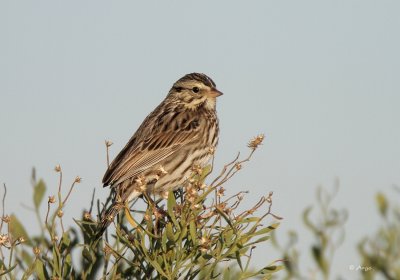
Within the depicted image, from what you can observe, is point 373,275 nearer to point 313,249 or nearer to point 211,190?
point 313,249

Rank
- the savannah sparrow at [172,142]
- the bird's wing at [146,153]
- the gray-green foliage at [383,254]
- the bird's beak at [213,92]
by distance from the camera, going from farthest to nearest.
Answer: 1. the bird's beak at [213,92]
2. the savannah sparrow at [172,142]
3. the bird's wing at [146,153]
4. the gray-green foliage at [383,254]

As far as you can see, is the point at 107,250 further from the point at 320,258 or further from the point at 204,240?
the point at 320,258

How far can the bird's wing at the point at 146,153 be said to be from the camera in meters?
7.98

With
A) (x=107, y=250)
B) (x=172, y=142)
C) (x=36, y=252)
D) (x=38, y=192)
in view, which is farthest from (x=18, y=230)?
(x=172, y=142)

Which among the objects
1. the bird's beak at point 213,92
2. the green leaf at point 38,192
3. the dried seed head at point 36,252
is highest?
the green leaf at point 38,192

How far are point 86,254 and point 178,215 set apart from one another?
2.05 ft

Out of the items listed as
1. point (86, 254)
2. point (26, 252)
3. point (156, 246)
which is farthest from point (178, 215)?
point (26, 252)

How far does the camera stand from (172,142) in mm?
9133

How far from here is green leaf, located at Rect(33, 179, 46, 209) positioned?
4.83 meters

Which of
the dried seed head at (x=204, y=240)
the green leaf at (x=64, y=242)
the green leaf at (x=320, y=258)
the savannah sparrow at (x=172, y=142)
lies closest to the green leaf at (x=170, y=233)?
the dried seed head at (x=204, y=240)

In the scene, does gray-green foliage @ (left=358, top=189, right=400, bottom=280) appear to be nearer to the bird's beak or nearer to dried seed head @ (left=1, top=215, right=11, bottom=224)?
dried seed head @ (left=1, top=215, right=11, bottom=224)

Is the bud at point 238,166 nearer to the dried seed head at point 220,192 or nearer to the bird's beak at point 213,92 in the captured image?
the dried seed head at point 220,192

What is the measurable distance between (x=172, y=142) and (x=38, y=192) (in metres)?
4.32

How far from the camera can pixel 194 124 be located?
9.52m
